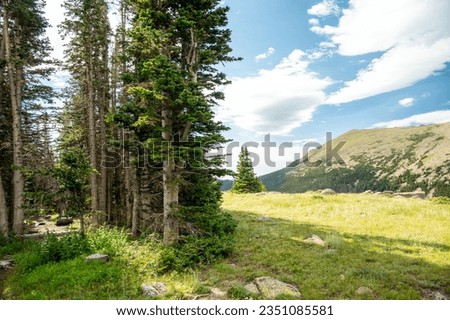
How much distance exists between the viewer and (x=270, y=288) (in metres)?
8.46

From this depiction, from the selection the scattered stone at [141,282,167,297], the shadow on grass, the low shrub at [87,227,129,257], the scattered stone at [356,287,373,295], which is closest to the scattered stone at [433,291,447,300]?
the shadow on grass

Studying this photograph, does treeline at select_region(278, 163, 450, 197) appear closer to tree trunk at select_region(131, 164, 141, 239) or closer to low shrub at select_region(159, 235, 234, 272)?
low shrub at select_region(159, 235, 234, 272)

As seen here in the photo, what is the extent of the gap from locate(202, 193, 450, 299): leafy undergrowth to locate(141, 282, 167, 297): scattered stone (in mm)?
1633

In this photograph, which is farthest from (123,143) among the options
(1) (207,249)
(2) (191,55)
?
(1) (207,249)

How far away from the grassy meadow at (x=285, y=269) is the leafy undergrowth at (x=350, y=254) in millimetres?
35

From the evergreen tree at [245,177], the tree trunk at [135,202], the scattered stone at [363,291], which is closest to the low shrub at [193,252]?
the tree trunk at [135,202]

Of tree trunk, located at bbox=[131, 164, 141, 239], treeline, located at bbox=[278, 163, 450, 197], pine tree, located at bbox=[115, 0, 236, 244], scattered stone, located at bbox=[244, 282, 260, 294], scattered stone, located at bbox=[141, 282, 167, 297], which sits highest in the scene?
pine tree, located at bbox=[115, 0, 236, 244]

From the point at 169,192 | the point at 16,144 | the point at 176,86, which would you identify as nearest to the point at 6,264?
the point at 16,144

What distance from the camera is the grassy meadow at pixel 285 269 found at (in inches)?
331

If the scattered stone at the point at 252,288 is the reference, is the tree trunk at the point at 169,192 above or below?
above

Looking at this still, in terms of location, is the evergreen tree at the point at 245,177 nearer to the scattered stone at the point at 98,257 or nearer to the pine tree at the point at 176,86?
the pine tree at the point at 176,86

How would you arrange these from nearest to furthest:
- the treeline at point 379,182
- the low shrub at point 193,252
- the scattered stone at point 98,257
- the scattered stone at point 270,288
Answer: the scattered stone at point 270,288
the low shrub at point 193,252
the scattered stone at point 98,257
the treeline at point 379,182

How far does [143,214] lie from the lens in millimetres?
16062

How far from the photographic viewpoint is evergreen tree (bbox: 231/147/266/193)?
4431 centimetres
